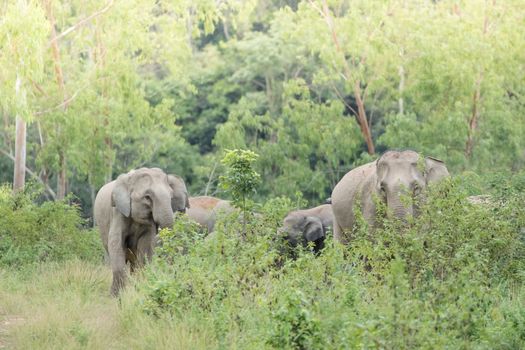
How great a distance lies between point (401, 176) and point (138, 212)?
3.63 m

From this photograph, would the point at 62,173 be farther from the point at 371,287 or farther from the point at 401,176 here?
the point at 371,287

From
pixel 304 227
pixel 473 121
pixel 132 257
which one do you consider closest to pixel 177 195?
pixel 132 257

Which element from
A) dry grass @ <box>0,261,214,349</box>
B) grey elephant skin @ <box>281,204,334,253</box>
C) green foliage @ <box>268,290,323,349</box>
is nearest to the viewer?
green foliage @ <box>268,290,323,349</box>

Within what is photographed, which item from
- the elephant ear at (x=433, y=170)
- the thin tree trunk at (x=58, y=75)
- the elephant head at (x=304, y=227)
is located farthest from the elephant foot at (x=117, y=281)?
A: the thin tree trunk at (x=58, y=75)

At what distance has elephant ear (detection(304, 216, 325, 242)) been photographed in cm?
1616

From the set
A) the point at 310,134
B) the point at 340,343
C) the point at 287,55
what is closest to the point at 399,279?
the point at 340,343

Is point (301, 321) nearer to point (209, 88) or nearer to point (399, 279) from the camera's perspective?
point (399, 279)

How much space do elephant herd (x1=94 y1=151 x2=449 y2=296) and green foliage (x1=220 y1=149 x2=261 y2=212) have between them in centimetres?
98

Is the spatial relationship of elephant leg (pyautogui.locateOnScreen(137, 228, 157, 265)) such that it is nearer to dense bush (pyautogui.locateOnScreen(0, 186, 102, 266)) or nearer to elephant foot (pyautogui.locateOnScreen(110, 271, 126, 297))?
elephant foot (pyautogui.locateOnScreen(110, 271, 126, 297))

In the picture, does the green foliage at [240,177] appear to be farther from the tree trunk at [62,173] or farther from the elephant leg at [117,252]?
the tree trunk at [62,173]

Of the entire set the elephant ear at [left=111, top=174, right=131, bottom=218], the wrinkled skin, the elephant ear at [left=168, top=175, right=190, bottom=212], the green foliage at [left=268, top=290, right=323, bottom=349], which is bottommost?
the wrinkled skin

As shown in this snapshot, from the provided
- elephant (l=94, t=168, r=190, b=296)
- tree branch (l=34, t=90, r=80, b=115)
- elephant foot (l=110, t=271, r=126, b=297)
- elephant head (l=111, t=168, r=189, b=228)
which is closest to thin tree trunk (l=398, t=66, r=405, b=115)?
tree branch (l=34, t=90, r=80, b=115)

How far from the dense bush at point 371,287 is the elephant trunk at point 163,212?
161cm

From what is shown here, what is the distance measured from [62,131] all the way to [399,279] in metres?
20.8
